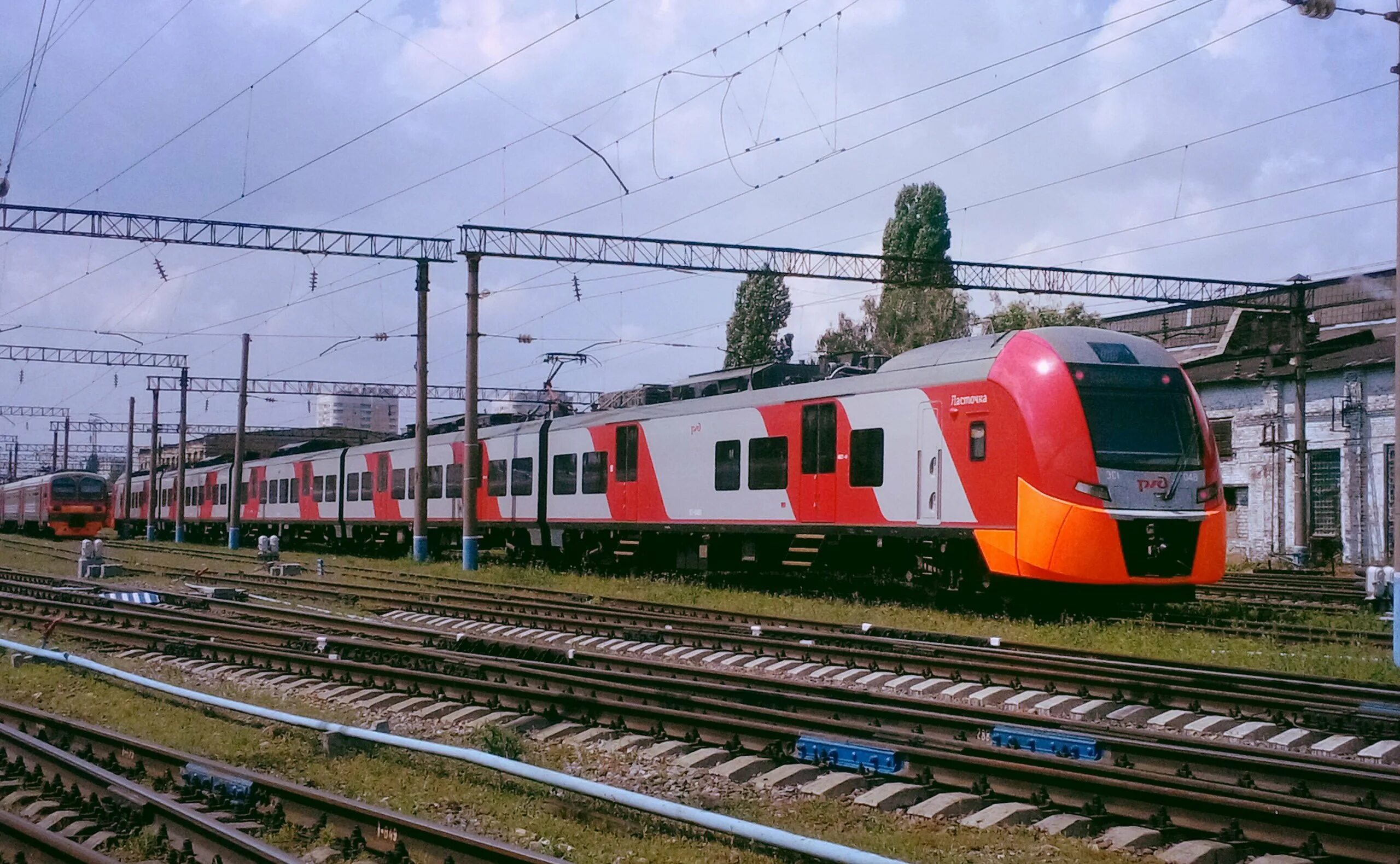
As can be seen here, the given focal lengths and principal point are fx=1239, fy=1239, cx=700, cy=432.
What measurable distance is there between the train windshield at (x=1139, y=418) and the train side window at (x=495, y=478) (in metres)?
15.2

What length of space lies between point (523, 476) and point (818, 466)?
9.94 meters

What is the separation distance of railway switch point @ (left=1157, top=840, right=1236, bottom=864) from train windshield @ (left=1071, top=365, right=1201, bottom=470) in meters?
8.20

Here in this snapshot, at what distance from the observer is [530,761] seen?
24.2ft

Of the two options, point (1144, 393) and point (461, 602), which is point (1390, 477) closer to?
point (1144, 393)

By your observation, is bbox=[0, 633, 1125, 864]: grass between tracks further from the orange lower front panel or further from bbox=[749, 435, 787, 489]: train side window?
bbox=[749, 435, 787, 489]: train side window

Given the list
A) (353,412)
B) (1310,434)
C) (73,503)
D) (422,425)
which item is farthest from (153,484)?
(353,412)

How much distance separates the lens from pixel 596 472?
22812mm

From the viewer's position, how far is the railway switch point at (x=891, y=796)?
638 centimetres

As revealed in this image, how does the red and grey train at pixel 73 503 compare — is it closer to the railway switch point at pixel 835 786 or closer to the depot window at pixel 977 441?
the depot window at pixel 977 441

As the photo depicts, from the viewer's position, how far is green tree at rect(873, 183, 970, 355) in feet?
157

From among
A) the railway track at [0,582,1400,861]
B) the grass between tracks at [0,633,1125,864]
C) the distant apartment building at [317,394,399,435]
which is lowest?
the grass between tracks at [0,633,1125,864]

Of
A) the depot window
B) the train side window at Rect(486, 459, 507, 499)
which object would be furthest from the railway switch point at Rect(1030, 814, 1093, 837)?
the train side window at Rect(486, 459, 507, 499)

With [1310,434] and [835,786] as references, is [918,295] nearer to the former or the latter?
[1310,434]

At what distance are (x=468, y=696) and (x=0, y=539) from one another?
44.9 metres
